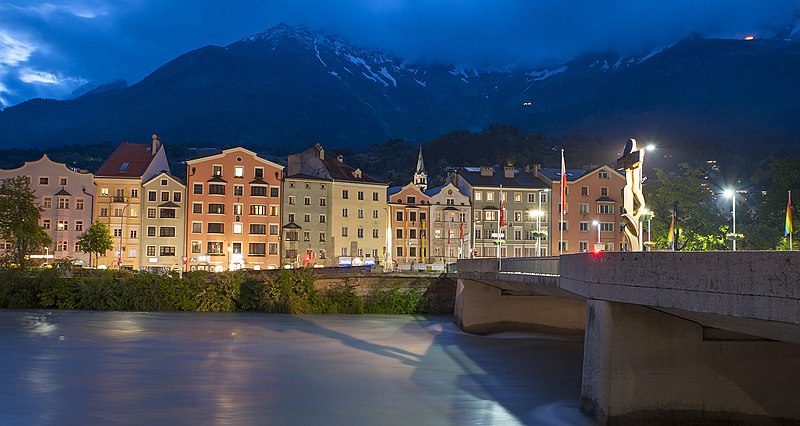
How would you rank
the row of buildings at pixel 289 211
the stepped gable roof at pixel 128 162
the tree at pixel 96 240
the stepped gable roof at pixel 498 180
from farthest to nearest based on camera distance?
1. the stepped gable roof at pixel 498 180
2. the stepped gable roof at pixel 128 162
3. the row of buildings at pixel 289 211
4. the tree at pixel 96 240

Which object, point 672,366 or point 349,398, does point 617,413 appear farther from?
point 349,398

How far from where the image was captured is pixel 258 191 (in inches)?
3937

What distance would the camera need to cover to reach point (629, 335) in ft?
68.4

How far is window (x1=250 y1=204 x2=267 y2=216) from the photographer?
99.6 metres

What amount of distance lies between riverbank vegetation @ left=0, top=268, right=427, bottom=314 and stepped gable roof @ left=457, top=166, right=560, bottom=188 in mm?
41532

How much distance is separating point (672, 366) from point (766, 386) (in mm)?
2442

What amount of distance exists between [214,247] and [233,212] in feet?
14.5

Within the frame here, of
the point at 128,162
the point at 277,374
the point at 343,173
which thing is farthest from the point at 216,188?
the point at 277,374

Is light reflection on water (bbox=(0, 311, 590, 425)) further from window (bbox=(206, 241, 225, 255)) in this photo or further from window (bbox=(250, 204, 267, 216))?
window (bbox=(250, 204, 267, 216))

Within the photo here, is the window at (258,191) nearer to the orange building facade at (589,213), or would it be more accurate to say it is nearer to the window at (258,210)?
the window at (258,210)

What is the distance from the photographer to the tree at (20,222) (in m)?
79.7

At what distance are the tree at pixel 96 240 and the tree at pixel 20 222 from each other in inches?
247

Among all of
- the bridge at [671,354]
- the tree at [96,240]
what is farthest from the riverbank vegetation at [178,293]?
the bridge at [671,354]

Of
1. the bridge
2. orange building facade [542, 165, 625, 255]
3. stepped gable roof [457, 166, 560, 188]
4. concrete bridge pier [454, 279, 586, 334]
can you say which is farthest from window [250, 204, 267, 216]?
the bridge
